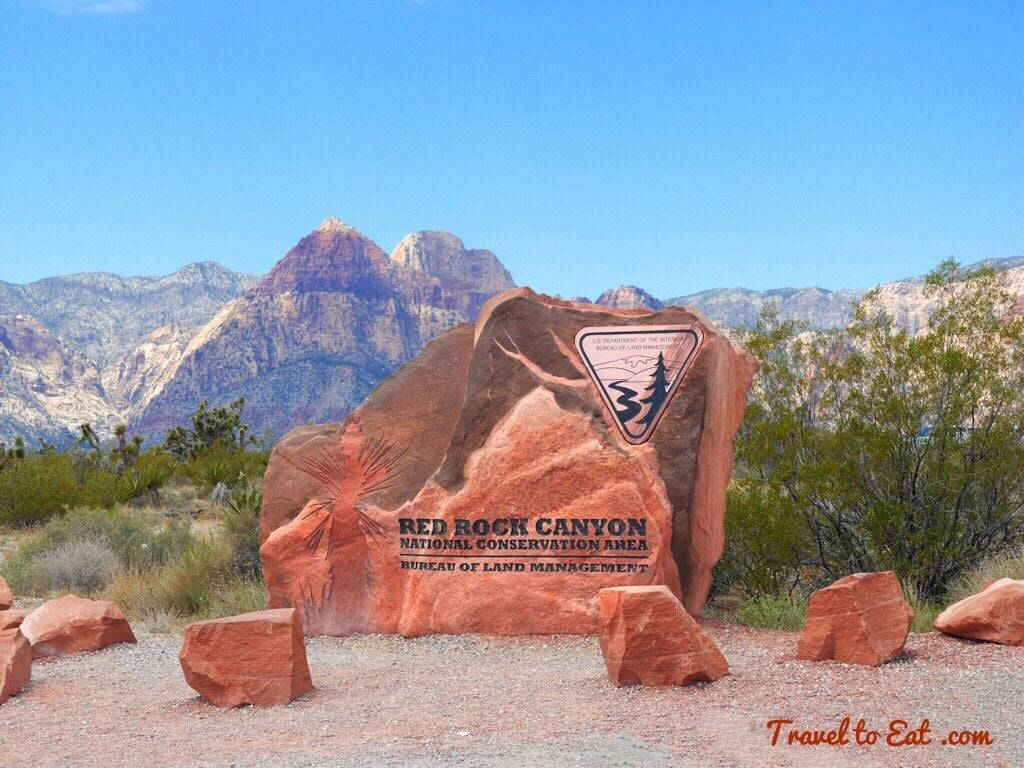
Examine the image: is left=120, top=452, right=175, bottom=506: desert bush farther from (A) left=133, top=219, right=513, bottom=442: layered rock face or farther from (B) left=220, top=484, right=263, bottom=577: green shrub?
(A) left=133, top=219, right=513, bottom=442: layered rock face

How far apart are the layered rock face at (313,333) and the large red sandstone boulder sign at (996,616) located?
107932 mm

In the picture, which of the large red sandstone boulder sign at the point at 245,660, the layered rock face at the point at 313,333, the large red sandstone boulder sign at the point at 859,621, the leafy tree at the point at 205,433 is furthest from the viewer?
the layered rock face at the point at 313,333

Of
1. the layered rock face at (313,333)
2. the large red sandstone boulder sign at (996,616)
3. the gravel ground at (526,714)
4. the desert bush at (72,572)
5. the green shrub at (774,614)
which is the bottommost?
the desert bush at (72,572)

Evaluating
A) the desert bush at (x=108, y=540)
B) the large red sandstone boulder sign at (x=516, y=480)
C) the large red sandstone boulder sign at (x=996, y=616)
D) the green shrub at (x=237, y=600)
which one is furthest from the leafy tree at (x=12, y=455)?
the large red sandstone boulder sign at (x=996, y=616)

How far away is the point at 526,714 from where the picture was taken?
6.72 metres

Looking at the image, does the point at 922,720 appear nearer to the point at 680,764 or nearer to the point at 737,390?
the point at 680,764

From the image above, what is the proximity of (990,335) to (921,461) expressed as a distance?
1675 mm

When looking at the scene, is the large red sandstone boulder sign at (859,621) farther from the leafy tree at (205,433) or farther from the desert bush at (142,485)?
the leafy tree at (205,433)

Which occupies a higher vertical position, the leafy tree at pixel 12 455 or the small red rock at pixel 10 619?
the leafy tree at pixel 12 455

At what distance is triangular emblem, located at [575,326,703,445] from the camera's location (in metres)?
9.73

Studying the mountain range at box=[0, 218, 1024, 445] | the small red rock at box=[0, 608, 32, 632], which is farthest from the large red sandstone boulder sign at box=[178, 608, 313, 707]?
the mountain range at box=[0, 218, 1024, 445]

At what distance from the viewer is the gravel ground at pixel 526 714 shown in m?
5.84

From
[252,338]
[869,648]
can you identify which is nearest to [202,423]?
[869,648]

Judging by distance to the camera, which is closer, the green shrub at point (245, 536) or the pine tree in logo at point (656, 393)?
the pine tree in logo at point (656, 393)
